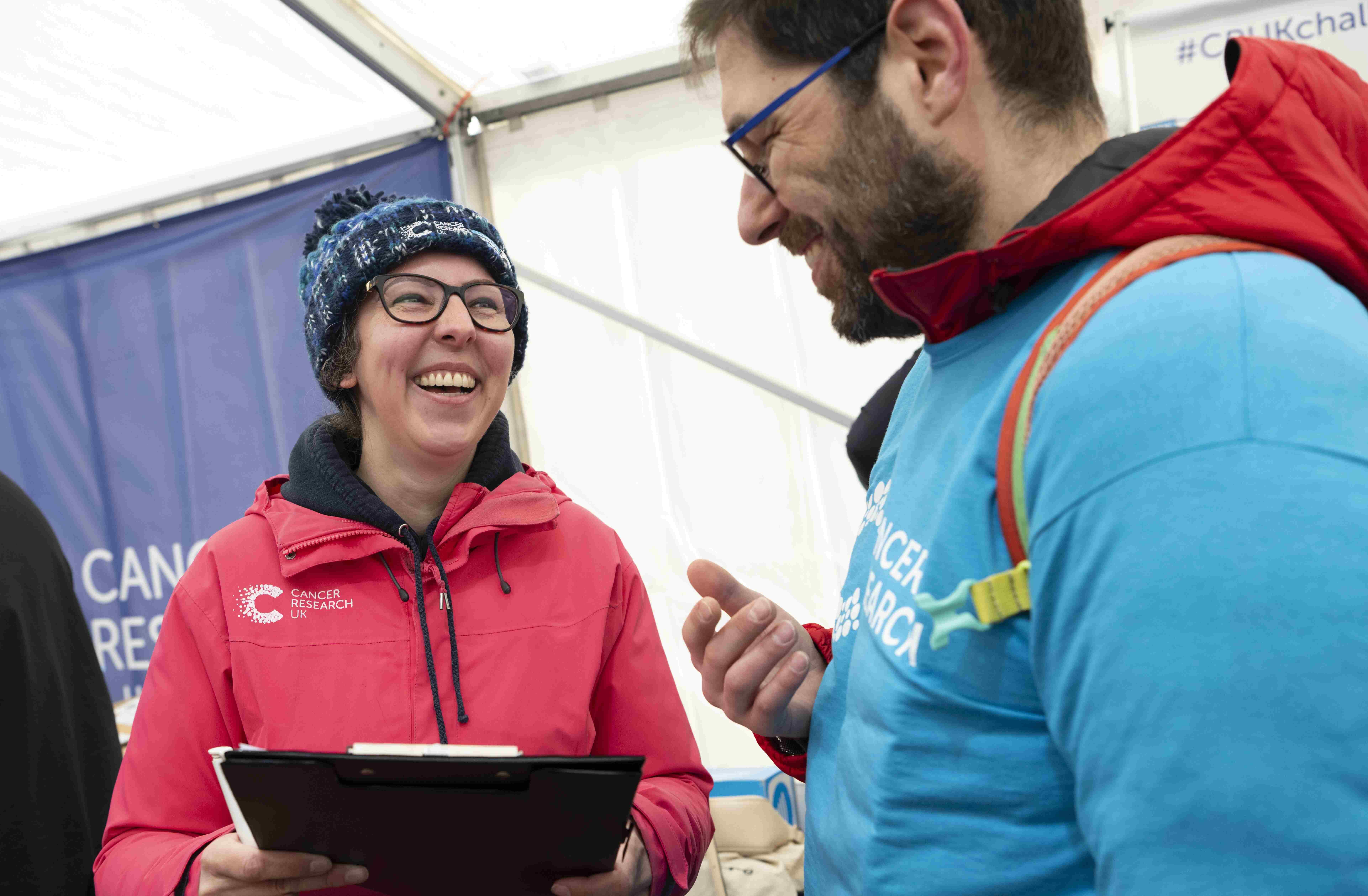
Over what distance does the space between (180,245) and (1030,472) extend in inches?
171

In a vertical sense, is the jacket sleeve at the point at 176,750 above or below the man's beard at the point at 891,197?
below

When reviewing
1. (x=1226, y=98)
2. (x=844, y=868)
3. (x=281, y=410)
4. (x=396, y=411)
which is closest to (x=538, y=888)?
(x=844, y=868)

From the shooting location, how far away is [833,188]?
954mm

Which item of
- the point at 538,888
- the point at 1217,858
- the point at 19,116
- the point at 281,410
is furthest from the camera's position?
the point at 281,410

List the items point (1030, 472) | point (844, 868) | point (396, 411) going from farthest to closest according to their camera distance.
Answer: point (396, 411) → point (844, 868) → point (1030, 472)

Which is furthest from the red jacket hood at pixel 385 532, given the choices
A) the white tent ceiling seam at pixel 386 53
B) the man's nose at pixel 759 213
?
the white tent ceiling seam at pixel 386 53

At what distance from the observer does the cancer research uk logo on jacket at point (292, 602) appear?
1.49 metres

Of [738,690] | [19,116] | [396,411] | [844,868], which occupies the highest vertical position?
[19,116]

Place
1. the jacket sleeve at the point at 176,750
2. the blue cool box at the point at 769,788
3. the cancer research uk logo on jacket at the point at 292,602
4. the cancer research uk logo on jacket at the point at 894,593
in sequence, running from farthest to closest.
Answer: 1. the blue cool box at the point at 769,788
2. the cancer research uk logo on jacket at the point at 292,602
3. the jacket sleeve at the point at 176,750
4. the cancer research uk logo on jacket at the point at 894,593

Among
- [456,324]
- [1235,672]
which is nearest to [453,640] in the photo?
[456,324]

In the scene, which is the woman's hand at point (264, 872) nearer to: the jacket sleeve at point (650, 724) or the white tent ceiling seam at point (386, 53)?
the jacket sleeve at point (650, 724)

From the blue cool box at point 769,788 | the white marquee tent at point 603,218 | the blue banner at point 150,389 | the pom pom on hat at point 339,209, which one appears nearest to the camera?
the pom pom on hat at point 339,209

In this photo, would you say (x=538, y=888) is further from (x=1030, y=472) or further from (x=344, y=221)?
(x=344, y=221)

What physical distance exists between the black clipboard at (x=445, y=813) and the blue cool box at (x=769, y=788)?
177 cm
